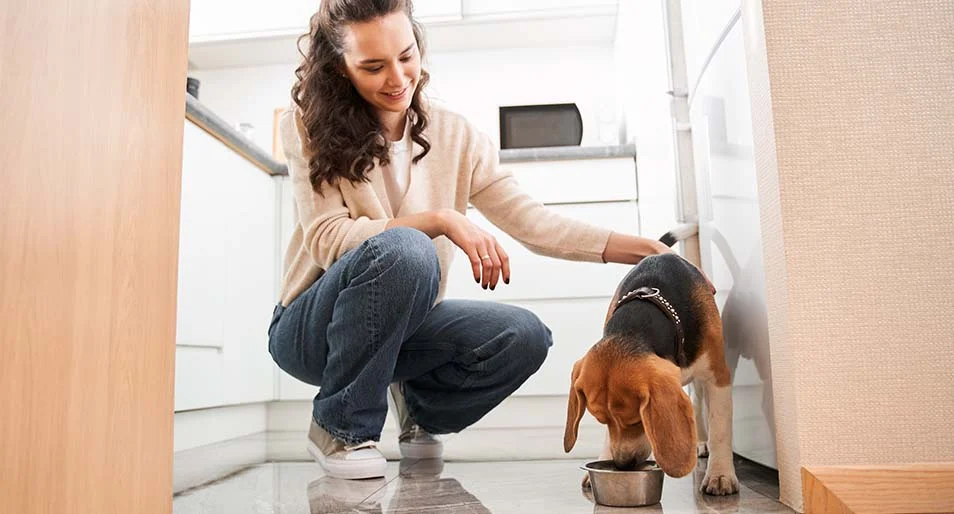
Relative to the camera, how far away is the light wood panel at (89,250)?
710 mm

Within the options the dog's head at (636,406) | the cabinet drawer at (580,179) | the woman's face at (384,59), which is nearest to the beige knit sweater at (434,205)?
the woman's face at (384,59)

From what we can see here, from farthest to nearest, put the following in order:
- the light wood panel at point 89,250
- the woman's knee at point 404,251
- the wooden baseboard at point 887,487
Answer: the woman's knee at point 404,251, the wooden baseboard at point 887,487, the light wood panel at point 89,250

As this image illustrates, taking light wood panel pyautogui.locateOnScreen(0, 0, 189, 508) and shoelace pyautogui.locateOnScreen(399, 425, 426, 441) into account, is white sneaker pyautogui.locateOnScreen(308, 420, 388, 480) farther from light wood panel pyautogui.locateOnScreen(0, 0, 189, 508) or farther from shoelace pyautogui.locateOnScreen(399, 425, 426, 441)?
light wood panel pyautogui.locateOnScreen(0, 0, 189, 508)

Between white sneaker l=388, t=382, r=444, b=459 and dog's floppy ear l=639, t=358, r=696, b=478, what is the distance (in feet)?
3.16

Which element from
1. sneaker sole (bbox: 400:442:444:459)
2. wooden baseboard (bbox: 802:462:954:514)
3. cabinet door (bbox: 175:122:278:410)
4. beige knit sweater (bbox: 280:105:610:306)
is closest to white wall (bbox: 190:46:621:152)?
cabinet door (bbox: 175:122:278:410)

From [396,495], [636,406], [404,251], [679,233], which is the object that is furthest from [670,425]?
[679,233]

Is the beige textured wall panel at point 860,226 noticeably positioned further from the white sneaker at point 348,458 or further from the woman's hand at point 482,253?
the white sneaker at point 348,458

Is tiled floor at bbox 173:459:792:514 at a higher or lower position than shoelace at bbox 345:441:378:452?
lower

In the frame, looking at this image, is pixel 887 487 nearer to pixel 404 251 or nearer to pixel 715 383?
pixel 715 383

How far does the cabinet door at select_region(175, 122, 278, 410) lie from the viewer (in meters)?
2.28

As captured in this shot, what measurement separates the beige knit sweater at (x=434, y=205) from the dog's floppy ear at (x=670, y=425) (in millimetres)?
604

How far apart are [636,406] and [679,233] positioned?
32.8 inches

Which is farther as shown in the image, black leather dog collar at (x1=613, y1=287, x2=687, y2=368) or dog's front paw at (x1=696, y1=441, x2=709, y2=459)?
dog's front paw at (x1=696, y1=441, x2=709, y2=459)

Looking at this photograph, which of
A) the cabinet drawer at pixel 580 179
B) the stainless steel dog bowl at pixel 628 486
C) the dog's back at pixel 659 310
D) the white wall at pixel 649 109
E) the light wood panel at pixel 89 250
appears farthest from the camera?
the cabinet drawer at pixel 580 179
